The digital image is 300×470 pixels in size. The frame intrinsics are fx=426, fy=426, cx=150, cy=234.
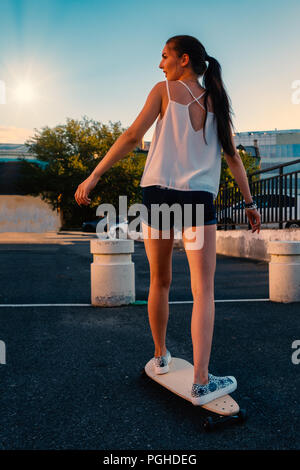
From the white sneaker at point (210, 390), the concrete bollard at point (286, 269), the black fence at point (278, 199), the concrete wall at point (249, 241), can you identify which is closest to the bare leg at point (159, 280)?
the white sneaker at point (210, 390)

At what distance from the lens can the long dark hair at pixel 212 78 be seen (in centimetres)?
236

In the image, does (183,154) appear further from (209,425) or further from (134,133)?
(209,425)

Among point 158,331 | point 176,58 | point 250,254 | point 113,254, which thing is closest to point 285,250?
point 113,254

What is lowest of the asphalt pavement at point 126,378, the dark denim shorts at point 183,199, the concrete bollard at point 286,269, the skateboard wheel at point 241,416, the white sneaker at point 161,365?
the asphalt pavement at point 126,378

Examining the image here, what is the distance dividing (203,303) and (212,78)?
1246 millimetres

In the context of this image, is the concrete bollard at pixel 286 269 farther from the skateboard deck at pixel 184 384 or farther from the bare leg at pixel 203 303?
the bare leg at pixel 203 303

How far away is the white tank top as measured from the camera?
2303 mm

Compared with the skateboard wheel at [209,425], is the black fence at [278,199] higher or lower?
higher

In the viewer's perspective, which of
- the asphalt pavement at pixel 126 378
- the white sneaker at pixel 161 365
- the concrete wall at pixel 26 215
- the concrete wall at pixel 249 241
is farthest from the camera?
the concrete wall at pixel 26 215

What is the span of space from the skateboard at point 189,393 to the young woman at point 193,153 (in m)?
0.06

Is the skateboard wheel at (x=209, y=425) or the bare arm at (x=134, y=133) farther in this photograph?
the bare arm at (x=134, y=133)

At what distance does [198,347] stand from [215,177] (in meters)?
0.94

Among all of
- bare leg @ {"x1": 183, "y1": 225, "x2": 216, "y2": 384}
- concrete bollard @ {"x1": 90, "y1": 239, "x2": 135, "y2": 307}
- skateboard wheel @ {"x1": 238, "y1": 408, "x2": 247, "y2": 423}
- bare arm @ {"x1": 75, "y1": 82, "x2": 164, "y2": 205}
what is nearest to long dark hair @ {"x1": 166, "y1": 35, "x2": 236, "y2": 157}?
bare arm @ {"x1": 75, "y1": 82, "x2": 164, "y2": 205}
